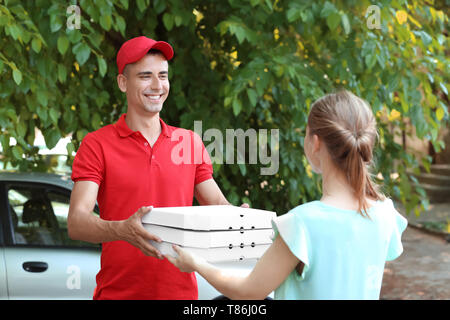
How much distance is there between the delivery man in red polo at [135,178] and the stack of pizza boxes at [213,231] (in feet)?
0.87

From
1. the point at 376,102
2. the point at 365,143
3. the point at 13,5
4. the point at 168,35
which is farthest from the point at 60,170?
the point at 365,143

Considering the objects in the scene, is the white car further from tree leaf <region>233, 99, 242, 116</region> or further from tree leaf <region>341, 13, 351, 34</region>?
tree leaf <region>341, 13, 351, 34</region>

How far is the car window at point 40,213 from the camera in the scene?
429 centimetres

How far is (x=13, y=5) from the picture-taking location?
3.34 metres

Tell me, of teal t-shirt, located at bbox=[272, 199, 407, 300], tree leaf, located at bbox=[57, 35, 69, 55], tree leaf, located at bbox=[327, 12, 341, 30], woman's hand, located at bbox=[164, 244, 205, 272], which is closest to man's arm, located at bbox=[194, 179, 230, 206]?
woman's hand, located at bbox=[164, 244, 205, 272]

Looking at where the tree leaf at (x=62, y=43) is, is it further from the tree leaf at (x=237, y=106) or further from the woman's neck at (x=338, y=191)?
the woman's neck at (x=338, y=191)

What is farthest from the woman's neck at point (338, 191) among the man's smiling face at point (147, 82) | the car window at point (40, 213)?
the car window at point (40, 213)

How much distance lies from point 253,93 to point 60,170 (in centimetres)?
225

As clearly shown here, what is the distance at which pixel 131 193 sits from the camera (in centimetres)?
212

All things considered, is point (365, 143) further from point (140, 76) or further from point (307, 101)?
point (307, 101)

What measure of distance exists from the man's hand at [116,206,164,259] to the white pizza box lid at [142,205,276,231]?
25 millimetres

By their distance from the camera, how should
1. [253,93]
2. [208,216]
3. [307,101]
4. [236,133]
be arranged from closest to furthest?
[208,216] → [253,93] → [307,101] → [236,133]

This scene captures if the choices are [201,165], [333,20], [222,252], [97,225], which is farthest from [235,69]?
[222,252]

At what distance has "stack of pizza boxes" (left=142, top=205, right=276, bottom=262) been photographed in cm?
174
